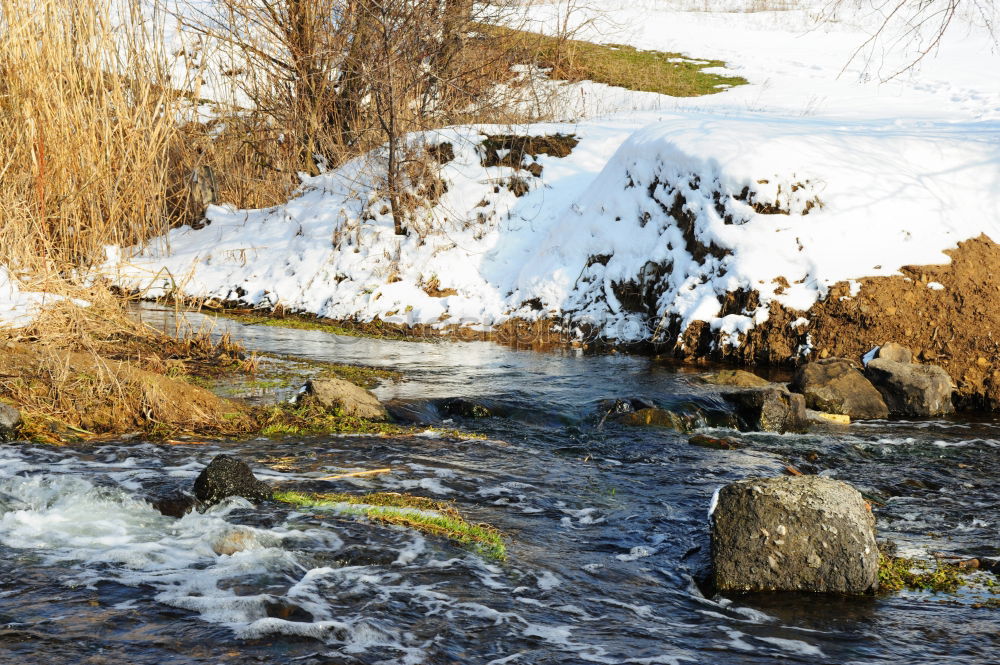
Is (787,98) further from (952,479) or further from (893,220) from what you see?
(952,479)

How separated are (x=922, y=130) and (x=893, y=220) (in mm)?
3168

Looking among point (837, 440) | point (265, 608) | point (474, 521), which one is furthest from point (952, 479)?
point (265, 608)

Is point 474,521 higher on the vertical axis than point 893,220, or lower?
lower

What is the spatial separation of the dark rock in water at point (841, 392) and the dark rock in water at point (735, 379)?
1.19ft

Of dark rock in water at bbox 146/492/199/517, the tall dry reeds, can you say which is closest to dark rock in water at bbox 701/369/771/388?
dark rock in water at bbox 146/492/199/517

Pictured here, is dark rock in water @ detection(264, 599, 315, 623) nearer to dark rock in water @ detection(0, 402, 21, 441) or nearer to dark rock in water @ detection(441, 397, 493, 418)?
dark rock in water @ detection(0, 402, 21, 441)

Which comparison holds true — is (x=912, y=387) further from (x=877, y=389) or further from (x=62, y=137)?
(x=62, y=137)

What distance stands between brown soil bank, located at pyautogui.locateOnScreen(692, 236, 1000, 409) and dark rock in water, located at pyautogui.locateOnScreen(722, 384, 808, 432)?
2086 mm

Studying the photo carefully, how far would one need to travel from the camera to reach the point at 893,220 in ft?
34.3

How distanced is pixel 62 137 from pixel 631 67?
1574 cm

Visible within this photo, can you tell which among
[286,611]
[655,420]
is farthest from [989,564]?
[286,611]

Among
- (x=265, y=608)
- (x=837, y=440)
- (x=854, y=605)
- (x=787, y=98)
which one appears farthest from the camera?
(x=787, y=98)

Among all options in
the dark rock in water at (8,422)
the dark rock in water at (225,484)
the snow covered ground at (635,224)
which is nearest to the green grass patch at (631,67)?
the snow covered ground at (635,224)

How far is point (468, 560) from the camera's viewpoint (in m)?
4.56
